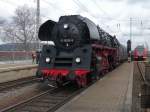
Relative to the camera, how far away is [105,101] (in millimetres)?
11172

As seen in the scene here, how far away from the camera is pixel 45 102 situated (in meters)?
11.7

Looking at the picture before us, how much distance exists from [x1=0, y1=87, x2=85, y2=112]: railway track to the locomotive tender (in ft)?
1.96

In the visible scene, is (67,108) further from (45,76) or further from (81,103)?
(45,76)

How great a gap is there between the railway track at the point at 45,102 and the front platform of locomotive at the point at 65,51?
23.7 inches

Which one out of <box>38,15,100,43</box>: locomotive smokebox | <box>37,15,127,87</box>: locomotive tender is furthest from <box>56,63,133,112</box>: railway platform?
<box>38,15,100,43</box>: locomotive smokebox

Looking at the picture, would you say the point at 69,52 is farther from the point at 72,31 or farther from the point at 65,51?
the point at 72,31

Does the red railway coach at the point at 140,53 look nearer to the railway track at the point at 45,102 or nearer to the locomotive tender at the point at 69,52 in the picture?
the locomotive tender at the point at 69,52

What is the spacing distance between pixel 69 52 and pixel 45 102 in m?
3.87

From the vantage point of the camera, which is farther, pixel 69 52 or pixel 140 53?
pixel 140 53

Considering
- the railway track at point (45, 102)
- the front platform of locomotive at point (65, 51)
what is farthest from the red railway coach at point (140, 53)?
the railway track at point (45, 102)

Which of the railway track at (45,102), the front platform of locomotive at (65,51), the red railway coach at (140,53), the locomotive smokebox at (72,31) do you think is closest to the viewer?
the railway track at (45,102)

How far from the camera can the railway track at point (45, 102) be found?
10250mm

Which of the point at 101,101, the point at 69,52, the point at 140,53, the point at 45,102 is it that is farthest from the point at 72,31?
the point at 140,53

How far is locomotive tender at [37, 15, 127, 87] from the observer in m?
13.9
